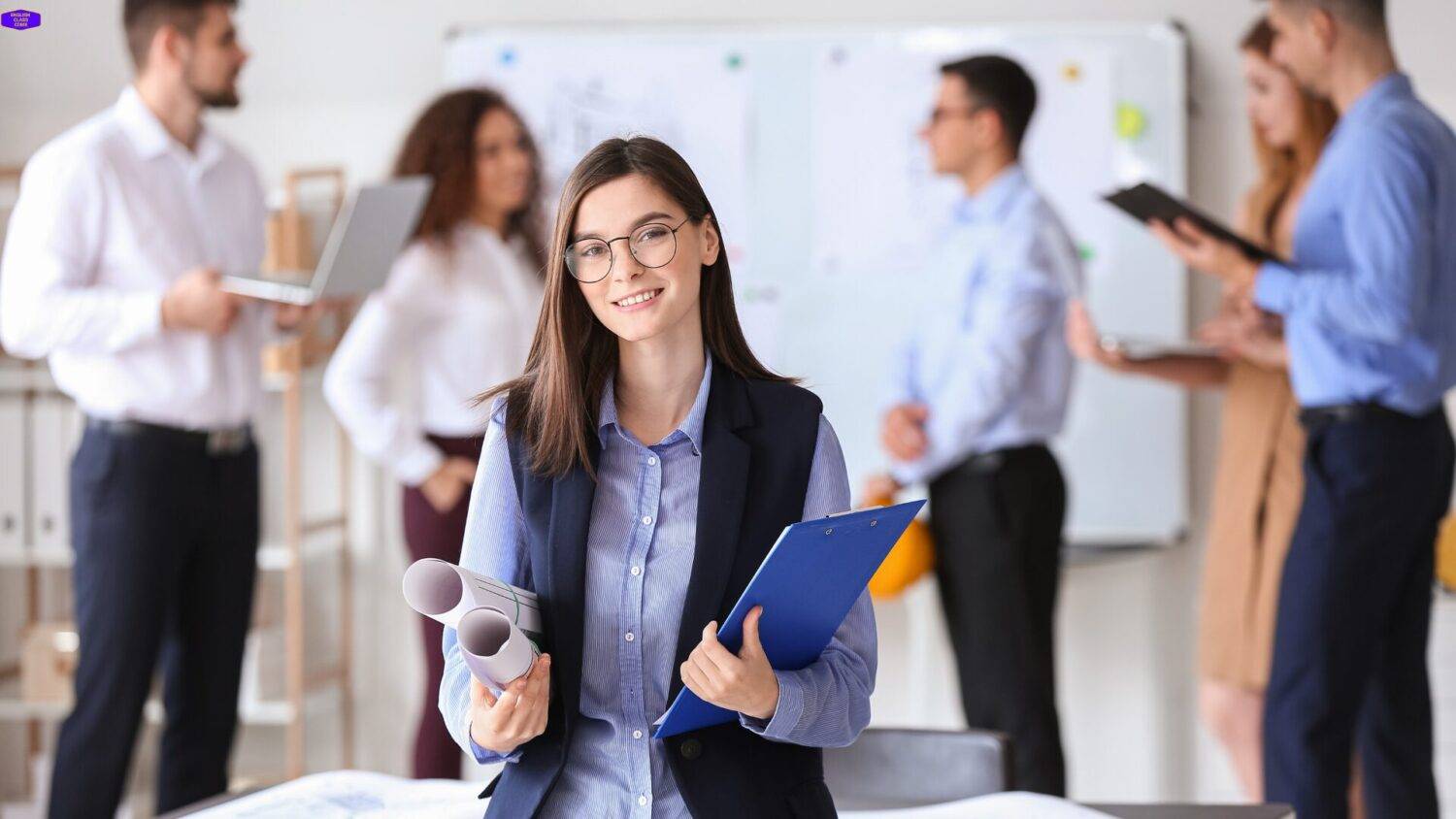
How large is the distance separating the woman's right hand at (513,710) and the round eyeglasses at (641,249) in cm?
30

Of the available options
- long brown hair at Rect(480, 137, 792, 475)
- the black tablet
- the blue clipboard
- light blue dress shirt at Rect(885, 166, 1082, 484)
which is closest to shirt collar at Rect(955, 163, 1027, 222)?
light blue dress shirt at Rect(885, 166, 1082, 484)

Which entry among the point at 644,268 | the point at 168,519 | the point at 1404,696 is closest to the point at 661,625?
the point at 644,268

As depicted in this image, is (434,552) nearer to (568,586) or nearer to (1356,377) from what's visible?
(1356,377)

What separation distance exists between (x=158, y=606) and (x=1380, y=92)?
2196 mm

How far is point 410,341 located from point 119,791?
42.8 inches

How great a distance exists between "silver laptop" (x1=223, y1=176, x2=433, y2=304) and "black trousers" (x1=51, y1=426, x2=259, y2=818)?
32 centimetres

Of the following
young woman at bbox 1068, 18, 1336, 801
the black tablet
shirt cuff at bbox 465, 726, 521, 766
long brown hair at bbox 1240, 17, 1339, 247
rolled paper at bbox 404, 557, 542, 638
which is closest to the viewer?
rolled paper at bbox 404, 557, 542, 638

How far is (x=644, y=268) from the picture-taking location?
116cm

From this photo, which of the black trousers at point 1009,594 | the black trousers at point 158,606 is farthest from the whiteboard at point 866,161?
the black trousers at point 158,606

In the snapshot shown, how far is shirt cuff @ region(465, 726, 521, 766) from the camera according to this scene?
3.77ft

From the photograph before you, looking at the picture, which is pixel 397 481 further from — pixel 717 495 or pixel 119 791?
pixel 717 495

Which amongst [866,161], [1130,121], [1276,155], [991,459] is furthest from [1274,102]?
[866,161]

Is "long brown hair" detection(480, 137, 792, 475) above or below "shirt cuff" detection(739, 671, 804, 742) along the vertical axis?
above

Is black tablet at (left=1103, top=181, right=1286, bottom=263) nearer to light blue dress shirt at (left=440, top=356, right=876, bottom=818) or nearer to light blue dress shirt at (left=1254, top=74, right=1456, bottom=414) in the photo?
light blue dress shirt at (left=1254, top=74, right=1456, bottom=414)
